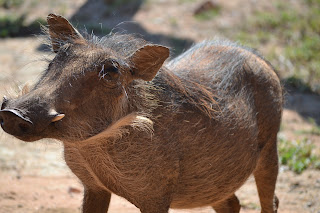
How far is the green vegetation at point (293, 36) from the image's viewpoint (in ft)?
28.1

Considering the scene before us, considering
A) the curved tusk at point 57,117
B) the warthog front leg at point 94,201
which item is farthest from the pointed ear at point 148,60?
the warthog front leg at point 94,201

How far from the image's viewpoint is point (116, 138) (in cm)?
283

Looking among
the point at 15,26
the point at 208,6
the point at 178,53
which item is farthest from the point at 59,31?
the point at 208,6

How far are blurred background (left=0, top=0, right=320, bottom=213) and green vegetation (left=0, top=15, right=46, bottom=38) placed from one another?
0.06ft

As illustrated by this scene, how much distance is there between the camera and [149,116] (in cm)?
290

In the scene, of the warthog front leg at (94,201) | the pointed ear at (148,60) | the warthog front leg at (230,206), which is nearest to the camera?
the pointed ear at (148,60)

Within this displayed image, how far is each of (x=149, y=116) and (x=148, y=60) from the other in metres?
0.33

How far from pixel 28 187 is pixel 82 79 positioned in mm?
2613

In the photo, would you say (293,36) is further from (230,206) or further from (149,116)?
(149,116)

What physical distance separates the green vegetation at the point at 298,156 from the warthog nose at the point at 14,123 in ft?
12.8

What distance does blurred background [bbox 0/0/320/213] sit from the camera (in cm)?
479

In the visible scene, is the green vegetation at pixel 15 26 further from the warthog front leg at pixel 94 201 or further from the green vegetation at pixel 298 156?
the warthog front leg at pixel 94 201

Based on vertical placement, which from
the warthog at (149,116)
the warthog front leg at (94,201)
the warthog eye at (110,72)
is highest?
the warthog eye at (110,72)

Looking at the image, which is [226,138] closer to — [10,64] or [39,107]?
[39,107]
